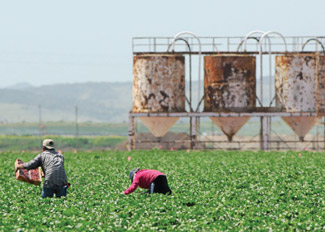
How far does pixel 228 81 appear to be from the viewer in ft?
137

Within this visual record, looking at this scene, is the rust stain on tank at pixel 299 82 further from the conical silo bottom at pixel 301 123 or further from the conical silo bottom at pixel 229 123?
the conical silo bottom at pixel 229 123

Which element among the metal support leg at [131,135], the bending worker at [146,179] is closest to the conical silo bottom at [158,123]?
the metal support leg at [131,135]

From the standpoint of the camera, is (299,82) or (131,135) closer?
(131,135)

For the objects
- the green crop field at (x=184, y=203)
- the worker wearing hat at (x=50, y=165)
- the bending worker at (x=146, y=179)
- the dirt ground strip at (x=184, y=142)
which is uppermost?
the worker wearing hat at (x=50, y=165)

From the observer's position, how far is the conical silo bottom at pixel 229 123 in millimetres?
42153

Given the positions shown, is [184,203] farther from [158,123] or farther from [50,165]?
[158,123]

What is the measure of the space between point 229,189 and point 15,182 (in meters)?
7.93

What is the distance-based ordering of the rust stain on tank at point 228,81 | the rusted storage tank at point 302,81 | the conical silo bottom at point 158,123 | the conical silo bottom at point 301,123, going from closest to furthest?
the rust stain on tank at point 228,81, the conical silo bottom at point 158,123, the rusted storage tank at point 302,81, the conical silo bottom at point 301,123

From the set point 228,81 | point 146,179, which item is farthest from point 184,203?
point 228,81

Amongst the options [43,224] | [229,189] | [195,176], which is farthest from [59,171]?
[195,176]

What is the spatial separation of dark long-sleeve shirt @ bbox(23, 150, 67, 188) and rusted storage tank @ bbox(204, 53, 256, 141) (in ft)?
89.7

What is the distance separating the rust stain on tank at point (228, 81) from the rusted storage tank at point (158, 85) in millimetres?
1994

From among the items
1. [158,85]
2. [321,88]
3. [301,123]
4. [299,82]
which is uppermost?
[299,82]

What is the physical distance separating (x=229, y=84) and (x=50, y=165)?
90.4 ft
